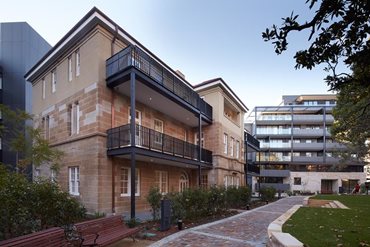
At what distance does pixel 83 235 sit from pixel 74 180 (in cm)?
993

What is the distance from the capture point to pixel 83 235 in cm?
670

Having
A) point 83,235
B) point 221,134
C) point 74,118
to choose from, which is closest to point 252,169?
point 221,134

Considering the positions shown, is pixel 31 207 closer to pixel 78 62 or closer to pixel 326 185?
pixel 78 62

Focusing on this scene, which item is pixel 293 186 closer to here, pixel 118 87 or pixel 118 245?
pixel 118 87

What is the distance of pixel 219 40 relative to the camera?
11.1 metres

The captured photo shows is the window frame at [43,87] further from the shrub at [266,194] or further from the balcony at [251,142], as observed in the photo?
the balcony at [251,142]

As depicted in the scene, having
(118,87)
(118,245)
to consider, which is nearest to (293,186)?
(118,87)

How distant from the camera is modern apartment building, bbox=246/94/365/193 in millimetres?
56719

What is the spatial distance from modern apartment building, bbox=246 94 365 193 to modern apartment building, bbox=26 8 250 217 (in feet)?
133

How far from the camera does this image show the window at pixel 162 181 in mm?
18775

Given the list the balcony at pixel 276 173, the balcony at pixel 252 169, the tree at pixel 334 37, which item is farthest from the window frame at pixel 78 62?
the balcony at pixel 276 173

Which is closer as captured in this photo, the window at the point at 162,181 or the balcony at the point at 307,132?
the window at the point at 162,181

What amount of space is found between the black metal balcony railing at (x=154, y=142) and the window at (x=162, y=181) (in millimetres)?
1964

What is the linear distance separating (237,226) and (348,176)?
54.3 m
